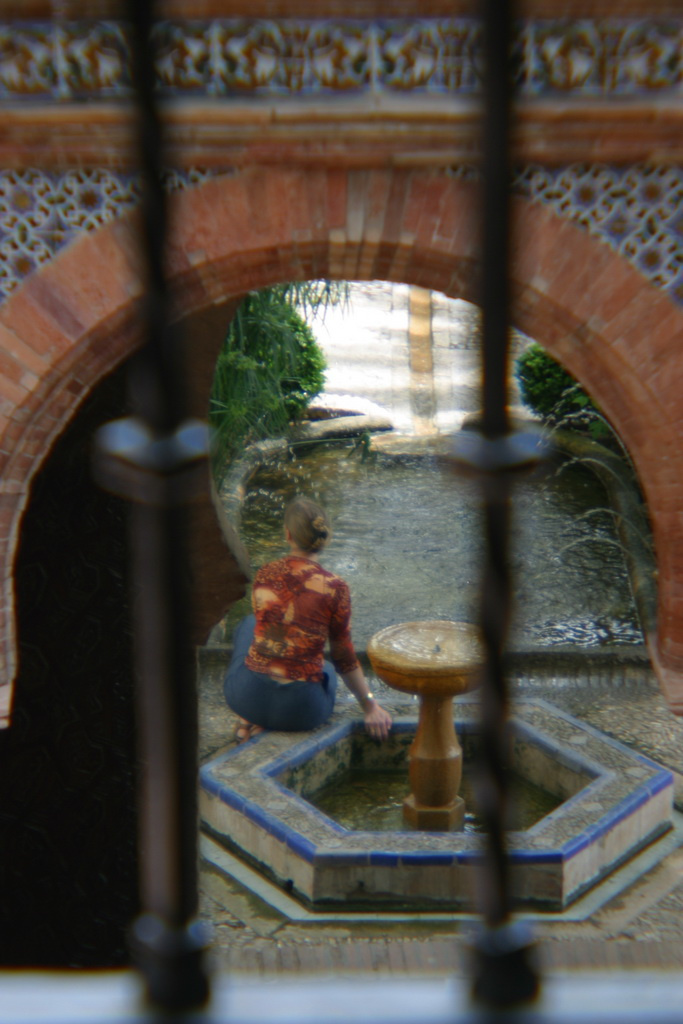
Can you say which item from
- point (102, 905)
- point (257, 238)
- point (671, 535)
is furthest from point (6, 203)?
point (102, 905)

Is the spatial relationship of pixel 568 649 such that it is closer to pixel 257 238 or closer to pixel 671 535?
pixel 671 535

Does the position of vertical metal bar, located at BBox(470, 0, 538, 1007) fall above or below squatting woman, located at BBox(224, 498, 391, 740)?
above

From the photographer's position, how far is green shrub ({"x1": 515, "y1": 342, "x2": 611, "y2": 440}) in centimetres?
1151

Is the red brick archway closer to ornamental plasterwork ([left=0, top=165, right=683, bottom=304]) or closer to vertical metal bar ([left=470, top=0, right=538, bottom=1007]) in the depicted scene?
ornamental plasterwork ([left=0, top=165, right=683, bottom=304])

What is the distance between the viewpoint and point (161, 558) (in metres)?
0.85

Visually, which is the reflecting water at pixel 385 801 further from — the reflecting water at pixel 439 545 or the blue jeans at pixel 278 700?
the reflecting water at pixel 439 545

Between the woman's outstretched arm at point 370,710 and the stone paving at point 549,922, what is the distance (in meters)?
0.93

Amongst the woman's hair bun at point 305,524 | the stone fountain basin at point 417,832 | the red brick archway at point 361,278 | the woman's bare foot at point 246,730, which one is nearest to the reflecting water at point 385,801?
the stone fountain basin at point 417,832

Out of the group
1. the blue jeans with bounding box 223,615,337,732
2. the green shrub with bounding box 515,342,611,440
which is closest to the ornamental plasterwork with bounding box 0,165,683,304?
the blue jeans with bounding box 223,615,337,732

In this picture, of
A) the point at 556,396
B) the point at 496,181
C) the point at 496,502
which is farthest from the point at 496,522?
the point at 556,396

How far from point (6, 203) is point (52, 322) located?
30 centimetres

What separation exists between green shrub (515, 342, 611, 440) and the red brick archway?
900 centimetres

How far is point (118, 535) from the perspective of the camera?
11.6 ft

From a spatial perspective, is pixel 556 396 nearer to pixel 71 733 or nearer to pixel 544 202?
pixel 71 733
